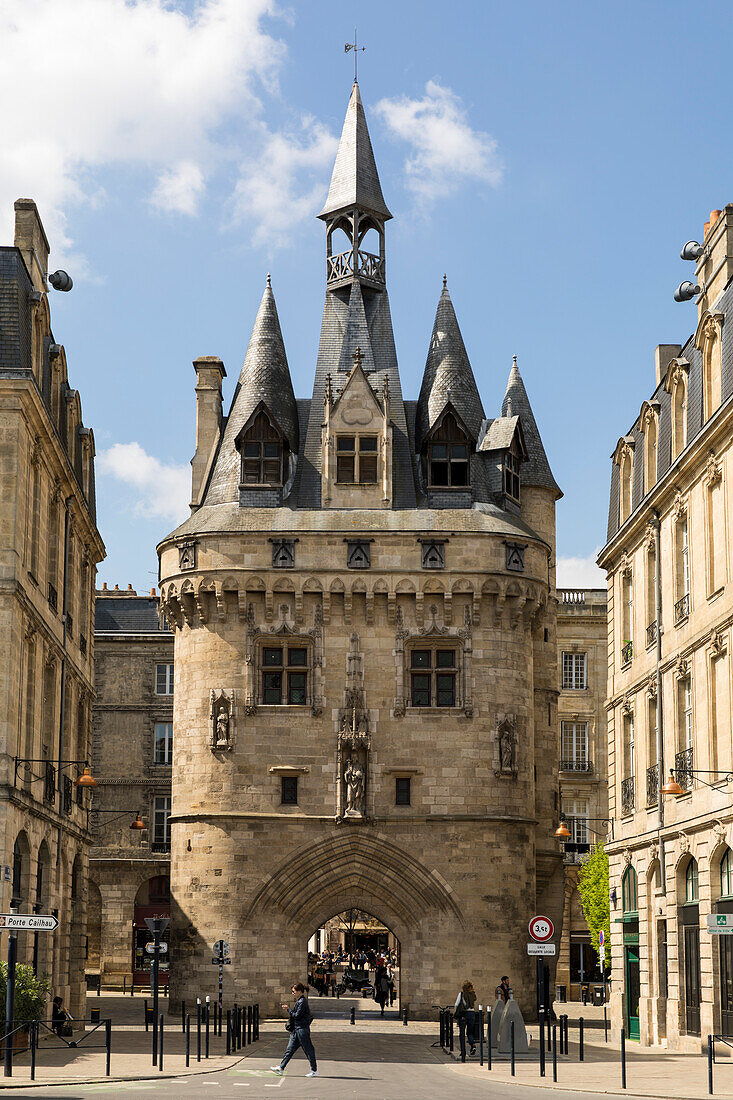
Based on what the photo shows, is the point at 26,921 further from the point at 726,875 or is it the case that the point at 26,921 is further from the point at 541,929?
Result: the point at 726,875

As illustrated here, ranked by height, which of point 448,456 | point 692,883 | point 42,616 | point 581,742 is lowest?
point 692,883

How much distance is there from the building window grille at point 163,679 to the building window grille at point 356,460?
52.1ft

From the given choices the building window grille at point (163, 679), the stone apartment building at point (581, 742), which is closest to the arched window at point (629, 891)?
the stone apartment building at point (581, 742)

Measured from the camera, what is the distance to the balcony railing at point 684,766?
28.7 m

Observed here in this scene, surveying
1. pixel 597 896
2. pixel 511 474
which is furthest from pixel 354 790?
pixel 597 896

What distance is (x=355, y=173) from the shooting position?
159ft

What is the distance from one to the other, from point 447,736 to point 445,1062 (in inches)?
567

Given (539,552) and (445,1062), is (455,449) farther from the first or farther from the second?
(445,1062)

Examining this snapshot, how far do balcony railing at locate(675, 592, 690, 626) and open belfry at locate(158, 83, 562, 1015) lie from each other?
476 inches

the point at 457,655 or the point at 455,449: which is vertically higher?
the point at 455,449

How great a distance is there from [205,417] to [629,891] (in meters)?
20.3

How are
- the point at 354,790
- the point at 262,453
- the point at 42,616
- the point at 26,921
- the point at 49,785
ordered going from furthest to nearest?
the point at 262,453 → the point at 354,790 → the point at 49,785 → the point at 42,616 → the point at 26,921

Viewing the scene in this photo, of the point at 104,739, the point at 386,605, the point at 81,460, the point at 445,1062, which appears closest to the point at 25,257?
the point at 81,460

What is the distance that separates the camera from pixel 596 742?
59344 mm
